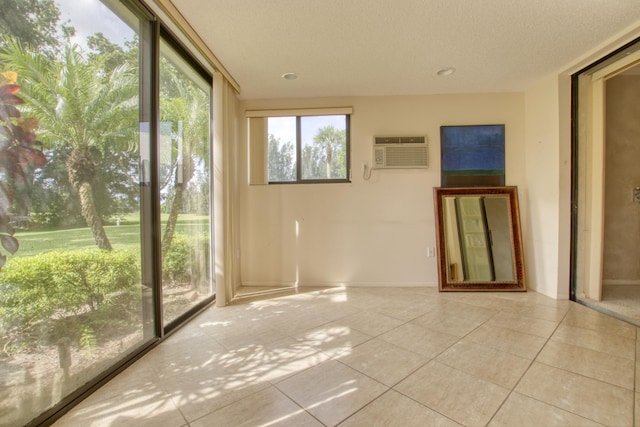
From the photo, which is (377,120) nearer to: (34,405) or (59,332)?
(59,332)

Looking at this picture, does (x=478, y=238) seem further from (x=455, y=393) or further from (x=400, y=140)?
(x=455, y=393)

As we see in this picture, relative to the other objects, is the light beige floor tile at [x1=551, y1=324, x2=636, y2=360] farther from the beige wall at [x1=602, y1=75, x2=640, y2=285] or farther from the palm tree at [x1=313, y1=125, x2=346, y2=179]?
the palm tree at [x1=313, y1=125, x2=346, y2=179]

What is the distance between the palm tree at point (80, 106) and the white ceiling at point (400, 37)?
76cm

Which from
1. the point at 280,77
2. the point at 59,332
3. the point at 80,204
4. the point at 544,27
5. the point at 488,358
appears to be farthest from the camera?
the point at 280,77

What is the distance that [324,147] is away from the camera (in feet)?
11.4

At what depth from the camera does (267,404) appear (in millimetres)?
1420

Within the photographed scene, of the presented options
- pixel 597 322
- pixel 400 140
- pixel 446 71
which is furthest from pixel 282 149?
pixel 597 322

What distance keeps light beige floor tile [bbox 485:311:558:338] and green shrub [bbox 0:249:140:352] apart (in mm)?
2872

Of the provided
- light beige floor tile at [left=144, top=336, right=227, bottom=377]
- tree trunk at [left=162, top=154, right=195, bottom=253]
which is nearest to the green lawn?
tree trunk at [left=162, top=154, right=195, bottom=253]

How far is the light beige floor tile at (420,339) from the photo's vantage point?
1917 millimetres

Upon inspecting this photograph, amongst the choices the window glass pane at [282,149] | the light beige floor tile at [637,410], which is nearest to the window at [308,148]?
the window glass pane at [282,149]

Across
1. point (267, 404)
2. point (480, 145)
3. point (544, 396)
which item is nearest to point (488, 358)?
point (544, 396)

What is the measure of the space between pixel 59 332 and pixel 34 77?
1253 mm

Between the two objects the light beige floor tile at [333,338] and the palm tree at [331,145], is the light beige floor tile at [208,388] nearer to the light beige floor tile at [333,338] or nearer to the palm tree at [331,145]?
the light beige floor tile at [333,338]
